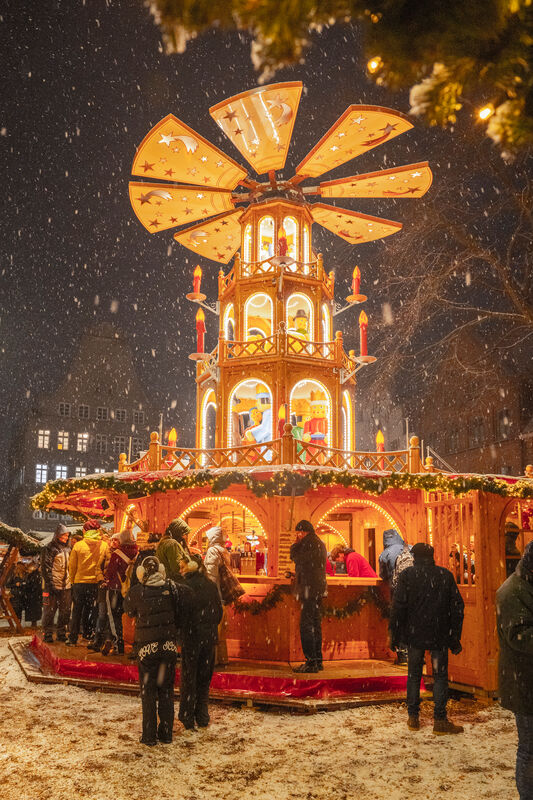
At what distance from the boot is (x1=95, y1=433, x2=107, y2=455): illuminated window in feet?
146

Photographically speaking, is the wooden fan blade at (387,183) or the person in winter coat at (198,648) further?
the wooden fan blade at (387,183)

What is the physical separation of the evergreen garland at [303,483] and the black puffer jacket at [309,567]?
4.47 feet

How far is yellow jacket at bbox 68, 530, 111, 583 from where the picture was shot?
427 inches

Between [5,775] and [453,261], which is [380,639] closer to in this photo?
[5,775]

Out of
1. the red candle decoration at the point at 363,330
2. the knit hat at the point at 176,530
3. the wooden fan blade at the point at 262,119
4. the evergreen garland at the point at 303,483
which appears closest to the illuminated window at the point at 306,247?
the wooden fan blade at the point at 262,119

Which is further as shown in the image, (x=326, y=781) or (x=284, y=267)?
(x=284, y=267)

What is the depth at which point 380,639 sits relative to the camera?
10.8 meters

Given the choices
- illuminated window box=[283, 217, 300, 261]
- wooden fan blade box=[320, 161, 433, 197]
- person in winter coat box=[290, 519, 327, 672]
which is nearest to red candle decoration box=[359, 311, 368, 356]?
illuminated window box=[283, 217, 300, 261]

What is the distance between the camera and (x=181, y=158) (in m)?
13.6

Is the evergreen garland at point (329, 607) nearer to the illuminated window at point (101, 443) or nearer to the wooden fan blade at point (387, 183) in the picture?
the wooden fan blade at point (387, 183)

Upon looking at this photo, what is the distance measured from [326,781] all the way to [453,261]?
557 inches

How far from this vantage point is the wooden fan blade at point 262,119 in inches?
480

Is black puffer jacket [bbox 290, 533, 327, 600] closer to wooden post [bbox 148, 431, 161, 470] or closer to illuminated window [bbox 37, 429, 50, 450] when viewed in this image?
wooden post [bbox 148, 431, 161, 470]

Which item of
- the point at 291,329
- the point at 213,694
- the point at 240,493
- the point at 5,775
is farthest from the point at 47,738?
the point at 291,329
